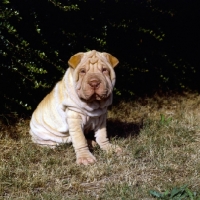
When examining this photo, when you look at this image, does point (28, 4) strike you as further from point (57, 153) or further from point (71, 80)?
point (57, 153)

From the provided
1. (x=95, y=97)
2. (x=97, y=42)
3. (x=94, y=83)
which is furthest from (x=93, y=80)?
(x=97, y=42)

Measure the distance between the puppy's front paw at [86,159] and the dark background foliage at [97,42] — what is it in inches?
50.3

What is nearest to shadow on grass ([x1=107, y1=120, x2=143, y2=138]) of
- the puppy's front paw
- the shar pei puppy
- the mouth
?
the shar pei puppy

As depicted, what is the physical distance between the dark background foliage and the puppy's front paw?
1279 mm

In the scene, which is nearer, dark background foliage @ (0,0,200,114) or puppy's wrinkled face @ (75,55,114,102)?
puppy's wrinkled face @ (75,55,114,102)

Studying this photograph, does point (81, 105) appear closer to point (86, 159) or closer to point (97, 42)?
point (86, 159)

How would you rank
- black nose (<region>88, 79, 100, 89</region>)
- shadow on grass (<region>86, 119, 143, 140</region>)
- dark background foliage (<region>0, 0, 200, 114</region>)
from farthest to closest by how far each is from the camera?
dark background foliage (<region>0, 0, 200, 114</region>) → shadow on grass (<region>86, 119, 143, 140</region>) → black nose (<region>88, 79, 100, 89</region>)

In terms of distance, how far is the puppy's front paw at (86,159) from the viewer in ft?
12.5

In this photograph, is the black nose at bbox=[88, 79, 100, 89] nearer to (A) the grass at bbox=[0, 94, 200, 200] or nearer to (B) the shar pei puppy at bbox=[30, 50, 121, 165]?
(B) the shar pei puppy at bbox=[30, 50, 121, 165]

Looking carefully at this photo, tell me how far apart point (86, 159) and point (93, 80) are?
66 centimetres

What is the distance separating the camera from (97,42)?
5305mm

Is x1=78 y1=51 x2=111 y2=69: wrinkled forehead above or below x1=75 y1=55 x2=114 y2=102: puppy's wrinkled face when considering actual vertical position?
above

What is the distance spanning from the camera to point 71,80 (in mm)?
3947

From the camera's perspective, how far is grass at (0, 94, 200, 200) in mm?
3283
